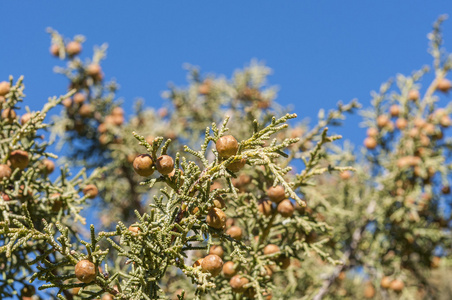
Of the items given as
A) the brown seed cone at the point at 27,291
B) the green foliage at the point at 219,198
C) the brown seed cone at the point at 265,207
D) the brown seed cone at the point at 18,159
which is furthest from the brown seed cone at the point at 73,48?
the brown seed cone at the point at 265,207

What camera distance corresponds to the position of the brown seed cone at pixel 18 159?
294 cm

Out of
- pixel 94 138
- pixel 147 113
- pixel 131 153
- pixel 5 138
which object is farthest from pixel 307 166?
pixel 147 113

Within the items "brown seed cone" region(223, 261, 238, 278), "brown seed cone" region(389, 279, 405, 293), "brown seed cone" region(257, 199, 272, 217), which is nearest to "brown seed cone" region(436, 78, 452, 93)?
"brown seed cone" region(389, 279, 405, 293)

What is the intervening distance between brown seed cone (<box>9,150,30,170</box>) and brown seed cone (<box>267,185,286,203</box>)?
5.80ft

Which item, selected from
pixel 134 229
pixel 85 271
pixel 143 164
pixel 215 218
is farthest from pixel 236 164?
pixel 85 271

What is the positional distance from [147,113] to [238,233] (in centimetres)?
492

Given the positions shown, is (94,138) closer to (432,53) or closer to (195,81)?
(195,81)

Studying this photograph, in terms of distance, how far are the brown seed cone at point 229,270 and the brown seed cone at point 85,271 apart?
1.07 metres

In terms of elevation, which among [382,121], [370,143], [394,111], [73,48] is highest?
[73,48]

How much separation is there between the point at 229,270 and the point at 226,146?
1120 millimetres

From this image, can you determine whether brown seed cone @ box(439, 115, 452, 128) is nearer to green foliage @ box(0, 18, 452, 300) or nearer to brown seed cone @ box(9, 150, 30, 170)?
green foliage @ box(0, 18, 452, 300)

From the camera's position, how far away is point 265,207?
3.11m

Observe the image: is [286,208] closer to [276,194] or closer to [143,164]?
[276,194]

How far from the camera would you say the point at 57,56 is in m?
5.71
